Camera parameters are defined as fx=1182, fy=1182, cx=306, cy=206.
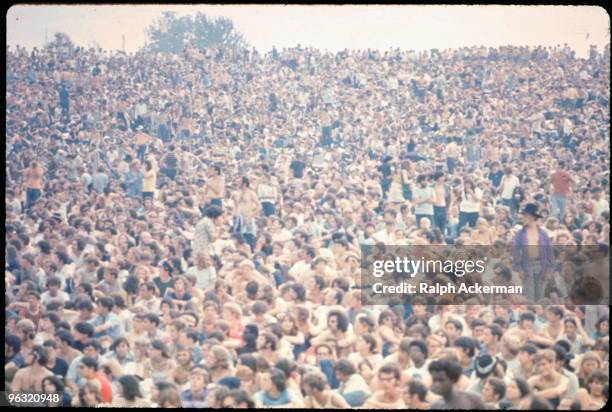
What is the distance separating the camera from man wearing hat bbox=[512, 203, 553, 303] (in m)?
10.1

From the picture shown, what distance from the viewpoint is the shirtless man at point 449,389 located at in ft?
29.9

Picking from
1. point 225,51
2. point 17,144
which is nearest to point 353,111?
point 225,51

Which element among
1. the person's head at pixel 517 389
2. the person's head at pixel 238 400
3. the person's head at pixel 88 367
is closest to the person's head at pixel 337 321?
the person's head at pixel 238 400

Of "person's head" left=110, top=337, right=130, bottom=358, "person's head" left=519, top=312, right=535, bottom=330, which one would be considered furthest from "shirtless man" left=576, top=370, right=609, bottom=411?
"person's head" left=110, top=337, right=130, bottom=358

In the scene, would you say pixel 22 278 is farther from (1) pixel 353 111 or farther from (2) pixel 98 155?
(1) pixel 353 111

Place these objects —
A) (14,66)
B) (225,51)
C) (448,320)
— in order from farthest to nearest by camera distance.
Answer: (225,51) → (14,66) → (448,320)

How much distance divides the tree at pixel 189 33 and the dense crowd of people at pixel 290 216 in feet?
0.71

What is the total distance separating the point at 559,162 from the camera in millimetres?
12102

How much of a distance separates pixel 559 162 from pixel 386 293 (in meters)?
3.06

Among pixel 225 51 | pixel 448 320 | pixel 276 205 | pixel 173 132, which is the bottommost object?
pixel 448 320

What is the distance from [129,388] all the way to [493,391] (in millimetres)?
2905

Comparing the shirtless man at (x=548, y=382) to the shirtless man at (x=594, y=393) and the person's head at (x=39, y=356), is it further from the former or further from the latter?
the person's head at (x=39, y=356)

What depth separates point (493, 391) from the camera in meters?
9.11

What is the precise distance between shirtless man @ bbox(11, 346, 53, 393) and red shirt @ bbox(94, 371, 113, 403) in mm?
394
